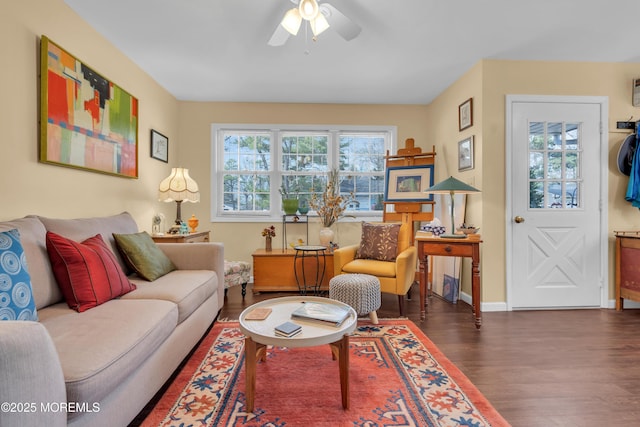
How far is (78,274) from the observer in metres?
1.65

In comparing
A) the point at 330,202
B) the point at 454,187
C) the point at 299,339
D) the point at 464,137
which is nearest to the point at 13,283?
the point at 299,339

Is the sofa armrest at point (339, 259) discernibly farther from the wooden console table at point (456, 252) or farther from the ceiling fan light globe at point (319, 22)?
the ceiling fan light globe at point (319, 22)

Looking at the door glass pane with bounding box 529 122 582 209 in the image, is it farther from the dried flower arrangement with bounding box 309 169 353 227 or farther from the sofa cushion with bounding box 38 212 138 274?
the sofa cushion with bounding box 38 212 138 274

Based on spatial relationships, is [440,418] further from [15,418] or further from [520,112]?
[520,112]

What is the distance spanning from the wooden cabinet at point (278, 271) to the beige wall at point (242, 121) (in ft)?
2.00

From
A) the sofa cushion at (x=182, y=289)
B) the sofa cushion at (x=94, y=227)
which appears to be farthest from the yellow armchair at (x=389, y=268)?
the sofa cushion at (x=94, y=227)

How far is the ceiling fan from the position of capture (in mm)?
1857

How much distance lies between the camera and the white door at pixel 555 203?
A: 9.98 ft

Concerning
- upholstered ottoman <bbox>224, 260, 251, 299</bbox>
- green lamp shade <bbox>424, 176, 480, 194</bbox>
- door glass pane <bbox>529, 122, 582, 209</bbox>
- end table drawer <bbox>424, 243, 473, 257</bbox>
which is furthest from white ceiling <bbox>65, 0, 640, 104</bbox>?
upholstered ottoman <bbox>224, 260, 251, 299</bbox>

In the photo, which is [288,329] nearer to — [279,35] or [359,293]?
[359,293]

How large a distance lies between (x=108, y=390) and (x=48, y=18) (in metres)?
2.44

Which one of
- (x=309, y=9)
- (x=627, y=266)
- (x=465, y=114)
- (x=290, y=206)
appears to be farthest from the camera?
(x=290, y=206)

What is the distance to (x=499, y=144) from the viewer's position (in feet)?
9.96

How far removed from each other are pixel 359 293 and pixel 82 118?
2558 millimetres
